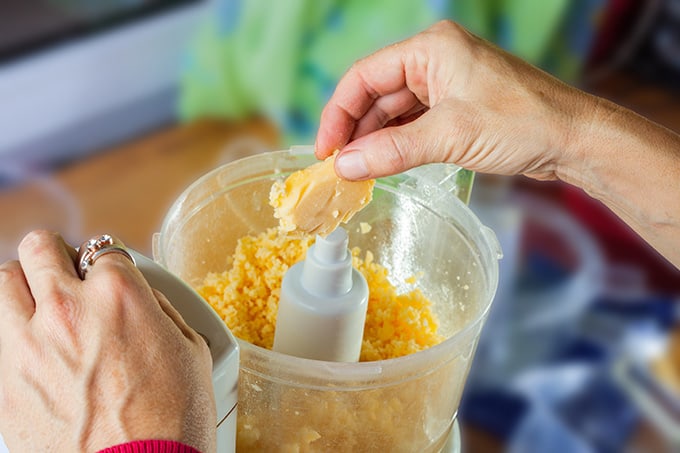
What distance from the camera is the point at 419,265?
0.66 m

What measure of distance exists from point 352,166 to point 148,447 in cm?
23

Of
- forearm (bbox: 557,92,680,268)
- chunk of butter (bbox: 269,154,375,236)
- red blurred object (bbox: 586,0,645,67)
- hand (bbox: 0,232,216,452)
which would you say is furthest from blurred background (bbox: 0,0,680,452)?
hand (bbox: 0,232,216,452)

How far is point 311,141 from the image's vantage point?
68.4 inches

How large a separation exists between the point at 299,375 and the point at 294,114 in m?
1.27

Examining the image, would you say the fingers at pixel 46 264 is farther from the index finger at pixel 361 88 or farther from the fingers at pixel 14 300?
the index finger at pixel 361 88

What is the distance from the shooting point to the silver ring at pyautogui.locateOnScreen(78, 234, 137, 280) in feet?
1.54

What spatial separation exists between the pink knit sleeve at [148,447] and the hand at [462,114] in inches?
8.4

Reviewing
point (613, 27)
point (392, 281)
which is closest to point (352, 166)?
point (392, 281)

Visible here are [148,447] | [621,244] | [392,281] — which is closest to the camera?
[148,447]

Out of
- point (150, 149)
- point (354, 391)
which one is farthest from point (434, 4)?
point (354, 391)

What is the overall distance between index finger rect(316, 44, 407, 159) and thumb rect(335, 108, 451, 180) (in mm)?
90

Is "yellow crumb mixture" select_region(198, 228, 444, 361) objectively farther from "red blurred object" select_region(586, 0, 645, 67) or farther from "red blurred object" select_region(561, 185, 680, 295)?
"red blurred object" select_region(586, 0, 645, 67)

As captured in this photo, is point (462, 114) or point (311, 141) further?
point (311, 141)

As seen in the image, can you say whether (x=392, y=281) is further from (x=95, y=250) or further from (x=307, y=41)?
(x=307, y=41)
